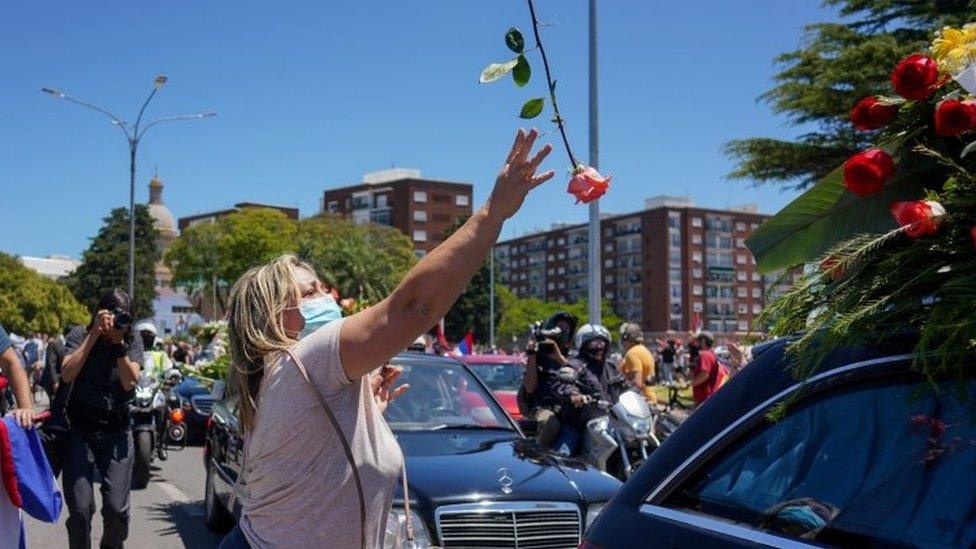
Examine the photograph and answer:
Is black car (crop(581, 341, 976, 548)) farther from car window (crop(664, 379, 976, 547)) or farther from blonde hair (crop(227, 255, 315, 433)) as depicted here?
blonde hair (crop(227, 255, 315, 433))

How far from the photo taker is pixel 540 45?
2.59 metres

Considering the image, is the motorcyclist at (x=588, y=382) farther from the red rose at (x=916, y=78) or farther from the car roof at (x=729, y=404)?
the red rose at (x=916, y=78)

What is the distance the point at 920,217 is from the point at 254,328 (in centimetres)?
176

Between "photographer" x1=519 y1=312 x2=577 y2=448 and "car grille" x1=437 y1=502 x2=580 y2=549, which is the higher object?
"photographer" x1=519 y1=312 x2=577 y2=448

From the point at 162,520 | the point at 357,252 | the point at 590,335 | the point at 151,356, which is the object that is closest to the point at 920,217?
the point at 590,335

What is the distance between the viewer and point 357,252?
75.5 m

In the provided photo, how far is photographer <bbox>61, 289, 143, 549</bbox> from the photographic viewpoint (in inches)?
234

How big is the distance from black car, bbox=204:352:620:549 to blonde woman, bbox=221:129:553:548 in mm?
1596

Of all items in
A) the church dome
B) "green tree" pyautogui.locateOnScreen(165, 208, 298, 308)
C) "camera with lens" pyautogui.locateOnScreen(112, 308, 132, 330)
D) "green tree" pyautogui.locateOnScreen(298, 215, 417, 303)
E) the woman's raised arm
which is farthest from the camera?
the church dome

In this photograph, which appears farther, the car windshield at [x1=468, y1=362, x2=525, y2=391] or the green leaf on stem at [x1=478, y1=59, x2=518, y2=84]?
the car windshield at [x1=468, y1=362, x2=525, y2=391]

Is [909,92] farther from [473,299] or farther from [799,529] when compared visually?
[473,299]

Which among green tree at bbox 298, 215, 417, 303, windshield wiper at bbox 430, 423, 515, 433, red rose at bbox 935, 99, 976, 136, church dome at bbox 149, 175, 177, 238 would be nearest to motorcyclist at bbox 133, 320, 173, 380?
windshield wiper at bbox 430, 423, 515, 433

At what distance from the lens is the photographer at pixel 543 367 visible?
9680 mm

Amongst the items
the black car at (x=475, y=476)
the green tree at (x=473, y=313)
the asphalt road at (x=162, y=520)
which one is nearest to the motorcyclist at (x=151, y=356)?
the asphalt road at (x=162, y=520)
